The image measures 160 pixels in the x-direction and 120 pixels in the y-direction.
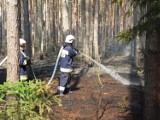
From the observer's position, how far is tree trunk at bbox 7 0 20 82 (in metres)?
7.75

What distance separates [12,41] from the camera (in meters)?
7.77

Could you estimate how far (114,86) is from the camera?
13.4 metres

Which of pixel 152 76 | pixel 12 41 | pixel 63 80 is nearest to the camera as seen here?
pixel 12 41

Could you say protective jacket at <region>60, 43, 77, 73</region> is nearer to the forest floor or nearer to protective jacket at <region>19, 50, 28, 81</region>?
the forest floor

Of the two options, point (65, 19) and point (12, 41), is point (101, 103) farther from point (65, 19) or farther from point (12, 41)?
point (65, 19)

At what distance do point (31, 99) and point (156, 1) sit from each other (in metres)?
2.79

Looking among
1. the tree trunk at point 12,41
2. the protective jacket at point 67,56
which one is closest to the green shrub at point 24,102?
the tree trunk at point 12,41

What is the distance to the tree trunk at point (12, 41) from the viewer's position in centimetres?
775

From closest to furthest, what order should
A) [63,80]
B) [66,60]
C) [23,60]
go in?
[23,60] → [66,60] → [63,80]

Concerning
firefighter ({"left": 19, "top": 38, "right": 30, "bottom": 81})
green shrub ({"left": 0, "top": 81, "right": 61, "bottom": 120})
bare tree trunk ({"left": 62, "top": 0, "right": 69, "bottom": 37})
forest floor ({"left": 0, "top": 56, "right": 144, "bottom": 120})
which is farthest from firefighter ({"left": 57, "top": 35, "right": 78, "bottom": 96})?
bare tree trunk ({"left": 62, "top": 0, "right": 69, "bottom": 37})

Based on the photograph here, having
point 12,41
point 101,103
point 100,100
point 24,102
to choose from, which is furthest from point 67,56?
point 24,102

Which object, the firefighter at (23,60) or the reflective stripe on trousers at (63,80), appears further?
the reflective stripe on trousers at (63,80)

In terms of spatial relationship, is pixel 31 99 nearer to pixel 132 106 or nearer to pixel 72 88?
pixel 132 106

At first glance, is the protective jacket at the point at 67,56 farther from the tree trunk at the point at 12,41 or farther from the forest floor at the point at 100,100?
the tree trunk at the point at 12,41
